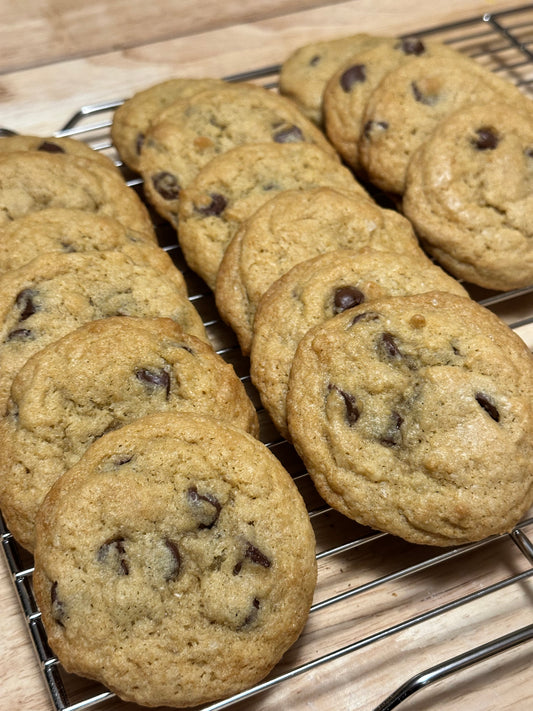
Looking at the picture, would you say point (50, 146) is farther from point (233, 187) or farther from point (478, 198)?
point (478, 198)

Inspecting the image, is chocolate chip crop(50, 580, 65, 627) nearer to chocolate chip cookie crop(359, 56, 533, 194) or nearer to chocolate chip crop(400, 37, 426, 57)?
chocolate chip cookie crop(359, 56, 533, 194)

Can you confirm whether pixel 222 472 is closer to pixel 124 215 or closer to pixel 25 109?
pixel 124 215

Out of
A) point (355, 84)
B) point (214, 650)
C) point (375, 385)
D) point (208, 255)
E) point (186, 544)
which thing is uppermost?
point (355, 84)

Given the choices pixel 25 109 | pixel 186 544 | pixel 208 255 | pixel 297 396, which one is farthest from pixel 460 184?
pixel 25 109

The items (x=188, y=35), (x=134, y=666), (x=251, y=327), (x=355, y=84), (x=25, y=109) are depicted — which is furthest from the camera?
(x=188, y=35)

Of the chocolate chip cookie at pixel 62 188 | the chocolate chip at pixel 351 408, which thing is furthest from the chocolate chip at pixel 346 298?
the chocolate chip cookie at pixel 62 188

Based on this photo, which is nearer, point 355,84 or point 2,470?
point 2,470

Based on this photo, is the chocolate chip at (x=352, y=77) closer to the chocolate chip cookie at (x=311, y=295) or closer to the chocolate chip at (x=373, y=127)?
the chocolate chip at (x=373, y=127)
